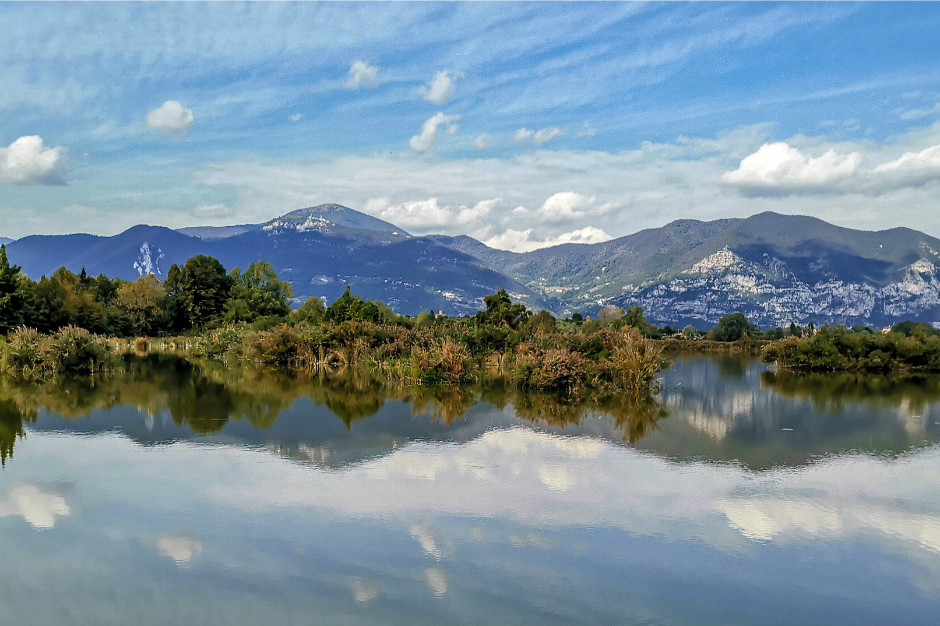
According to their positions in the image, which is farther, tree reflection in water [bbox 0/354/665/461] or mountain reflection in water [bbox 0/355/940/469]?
tree reflection in water [bbox 0/354/665/461]

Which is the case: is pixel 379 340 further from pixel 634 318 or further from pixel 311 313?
pixel 634 318

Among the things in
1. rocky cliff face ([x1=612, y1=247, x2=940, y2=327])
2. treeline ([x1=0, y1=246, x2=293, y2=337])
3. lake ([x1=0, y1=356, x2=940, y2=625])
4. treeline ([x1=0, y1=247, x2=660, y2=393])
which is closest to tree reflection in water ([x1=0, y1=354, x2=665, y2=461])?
lake ([x1=0, y1=356, x2=940, y2=625])

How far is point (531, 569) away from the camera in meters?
7.03

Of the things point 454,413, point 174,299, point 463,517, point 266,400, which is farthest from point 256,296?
point 463,517

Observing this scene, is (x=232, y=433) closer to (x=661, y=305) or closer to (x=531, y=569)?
(x=531, y=569)

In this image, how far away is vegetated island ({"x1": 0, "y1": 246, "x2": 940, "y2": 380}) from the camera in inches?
859

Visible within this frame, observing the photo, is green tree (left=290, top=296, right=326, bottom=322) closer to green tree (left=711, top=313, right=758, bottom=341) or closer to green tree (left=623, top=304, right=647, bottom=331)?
green tree (left=623, top=304, right=647, bottom=331)

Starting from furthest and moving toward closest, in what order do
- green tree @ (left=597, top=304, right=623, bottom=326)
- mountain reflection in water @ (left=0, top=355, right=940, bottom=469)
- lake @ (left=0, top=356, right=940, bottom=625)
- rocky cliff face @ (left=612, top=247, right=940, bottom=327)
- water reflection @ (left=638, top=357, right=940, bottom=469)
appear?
rocky cliff face @ (left=612, top=247, right=940, bottom=327) < green tree @ (left=597, top=304, right=623, bottom=326) < mountain reflection in water @ (left=0, top=355, right=940, bottom=469) < water reflection @ (left=638, top=357, right=940, bottom=469) < lake @ (left=0, top=356, right=940, bottom=625)

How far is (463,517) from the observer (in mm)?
8594

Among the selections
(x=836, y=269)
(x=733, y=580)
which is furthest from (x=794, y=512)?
(x=836, y=269)

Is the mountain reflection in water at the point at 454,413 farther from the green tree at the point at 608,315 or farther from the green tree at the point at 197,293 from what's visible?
the green tree at the point at 197,293

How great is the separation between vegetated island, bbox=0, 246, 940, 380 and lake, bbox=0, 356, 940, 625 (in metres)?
4.85

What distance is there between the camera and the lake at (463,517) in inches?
250

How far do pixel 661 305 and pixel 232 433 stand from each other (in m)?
135
